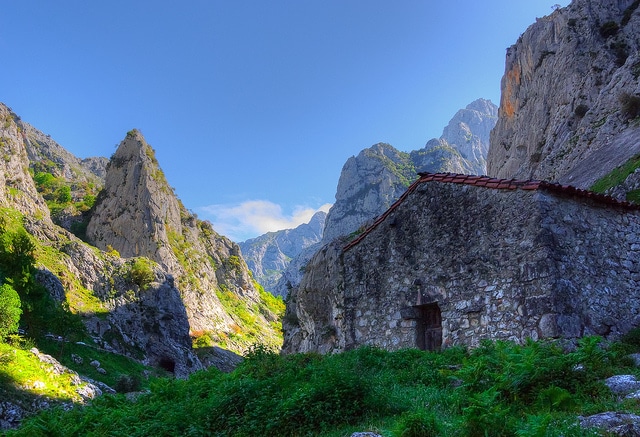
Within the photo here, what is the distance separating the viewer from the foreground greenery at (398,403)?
19.6ft

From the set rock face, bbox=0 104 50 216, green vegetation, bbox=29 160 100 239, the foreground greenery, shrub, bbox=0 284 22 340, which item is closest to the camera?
the foreground greenery

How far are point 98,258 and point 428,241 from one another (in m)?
31.3

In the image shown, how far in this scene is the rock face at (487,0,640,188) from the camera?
90.8ft

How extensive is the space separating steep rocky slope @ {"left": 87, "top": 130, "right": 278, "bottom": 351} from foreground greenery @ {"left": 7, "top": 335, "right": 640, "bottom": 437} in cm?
4448

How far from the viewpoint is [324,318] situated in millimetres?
20578

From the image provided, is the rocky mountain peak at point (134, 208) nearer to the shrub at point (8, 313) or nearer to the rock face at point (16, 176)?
the rock face at point (16, 176)

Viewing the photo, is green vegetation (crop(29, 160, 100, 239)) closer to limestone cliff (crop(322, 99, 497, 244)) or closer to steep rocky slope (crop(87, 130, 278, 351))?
steep rocky slope (crop(87, 130, 278, 351))

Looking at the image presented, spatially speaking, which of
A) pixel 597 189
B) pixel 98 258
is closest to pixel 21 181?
pixel 98 258

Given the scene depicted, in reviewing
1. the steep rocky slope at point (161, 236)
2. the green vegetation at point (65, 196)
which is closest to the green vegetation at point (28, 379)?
the steep rocky slope at point (161, 236)

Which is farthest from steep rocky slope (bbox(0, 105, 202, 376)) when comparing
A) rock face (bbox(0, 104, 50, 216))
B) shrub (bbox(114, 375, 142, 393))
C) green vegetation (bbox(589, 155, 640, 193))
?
green vegetation (bbox(589, 155, 640, 193))

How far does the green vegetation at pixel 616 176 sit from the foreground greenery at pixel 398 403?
438 inches

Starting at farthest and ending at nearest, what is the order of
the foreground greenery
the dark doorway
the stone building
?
the dark doorway, the stone building, the foreground greenery

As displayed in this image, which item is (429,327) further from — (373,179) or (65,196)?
(373,179)

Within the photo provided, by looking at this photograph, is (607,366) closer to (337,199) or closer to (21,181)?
(21,181)
